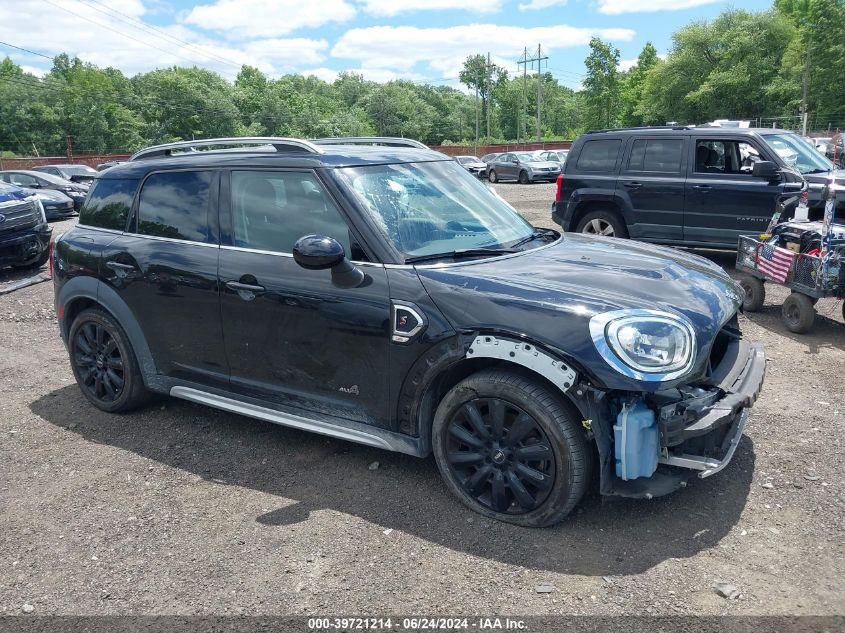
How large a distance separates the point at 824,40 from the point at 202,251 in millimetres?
69700

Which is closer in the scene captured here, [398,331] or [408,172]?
[398,331]

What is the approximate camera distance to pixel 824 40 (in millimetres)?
59781

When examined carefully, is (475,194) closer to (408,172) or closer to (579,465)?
(408,172)

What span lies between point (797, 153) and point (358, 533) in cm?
871

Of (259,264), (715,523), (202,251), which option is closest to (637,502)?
(715,523)

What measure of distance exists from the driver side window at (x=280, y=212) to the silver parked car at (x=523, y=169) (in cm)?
2826

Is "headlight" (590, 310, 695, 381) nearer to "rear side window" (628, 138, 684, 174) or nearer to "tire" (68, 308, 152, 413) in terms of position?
Result: "tire" (68, 308, 152, 413)

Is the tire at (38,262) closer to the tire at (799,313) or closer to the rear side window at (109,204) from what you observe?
the rear side window at (109,204)

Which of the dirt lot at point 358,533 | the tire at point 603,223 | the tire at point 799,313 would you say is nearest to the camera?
the dirt lot at point 358,533

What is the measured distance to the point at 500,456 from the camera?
3414 millimetres

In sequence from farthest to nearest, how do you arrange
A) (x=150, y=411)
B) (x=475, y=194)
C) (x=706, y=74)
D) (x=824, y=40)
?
1. (x=706, y=74)
2. (x=824, y=40)
3. (x=150, y=411)
4. (x=475, y=194)

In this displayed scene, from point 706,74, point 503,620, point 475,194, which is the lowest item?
point 503,620

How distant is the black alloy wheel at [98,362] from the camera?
496cm

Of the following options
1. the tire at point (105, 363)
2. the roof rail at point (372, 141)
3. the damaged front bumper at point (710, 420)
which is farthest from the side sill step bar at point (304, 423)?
the roof rail at point (372, 141)
